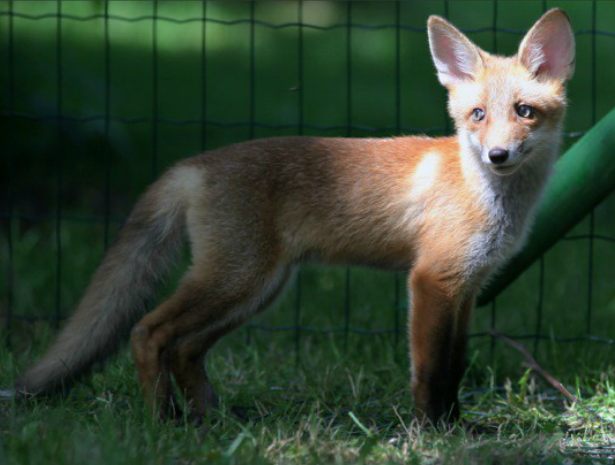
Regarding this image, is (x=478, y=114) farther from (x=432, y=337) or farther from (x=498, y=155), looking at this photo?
(x=432, y=337)

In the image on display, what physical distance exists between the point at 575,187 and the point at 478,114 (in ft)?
3.11

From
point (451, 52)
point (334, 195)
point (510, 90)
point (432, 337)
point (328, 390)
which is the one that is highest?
point (451, 52)

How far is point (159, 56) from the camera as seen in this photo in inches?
353

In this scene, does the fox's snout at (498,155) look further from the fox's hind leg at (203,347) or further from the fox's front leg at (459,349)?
the fox's hind leg at (203,347)

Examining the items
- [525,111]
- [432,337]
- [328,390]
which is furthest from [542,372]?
[525,111]

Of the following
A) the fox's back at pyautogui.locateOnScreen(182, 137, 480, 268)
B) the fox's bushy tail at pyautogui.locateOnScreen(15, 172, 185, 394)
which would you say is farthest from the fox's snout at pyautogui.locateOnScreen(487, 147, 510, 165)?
the fox's bushy tail at pyautogui.locateOnScreen(15, 172, 185, 394)

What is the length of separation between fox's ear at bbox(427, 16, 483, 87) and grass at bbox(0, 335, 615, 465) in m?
1.43

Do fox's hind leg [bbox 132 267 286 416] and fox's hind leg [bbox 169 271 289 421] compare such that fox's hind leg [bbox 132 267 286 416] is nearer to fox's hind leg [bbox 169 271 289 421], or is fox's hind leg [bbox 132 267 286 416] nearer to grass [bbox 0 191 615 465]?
fox's hind leg [bbox 169 271 289 421]

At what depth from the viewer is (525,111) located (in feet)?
12.9

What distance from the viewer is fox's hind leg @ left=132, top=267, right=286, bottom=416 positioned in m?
4.03

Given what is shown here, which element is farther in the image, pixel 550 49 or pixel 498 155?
pixel 550 49

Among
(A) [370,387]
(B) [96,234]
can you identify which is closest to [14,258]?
(B) [96,234]

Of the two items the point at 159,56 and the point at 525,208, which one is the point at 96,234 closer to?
the point at 159,56

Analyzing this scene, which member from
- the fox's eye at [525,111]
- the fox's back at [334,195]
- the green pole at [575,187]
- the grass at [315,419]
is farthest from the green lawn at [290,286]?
the fox's eye at [525,111]
